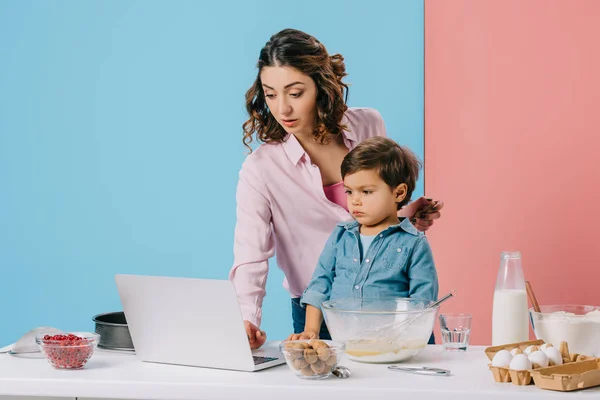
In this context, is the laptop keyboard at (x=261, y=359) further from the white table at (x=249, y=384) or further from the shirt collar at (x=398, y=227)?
the shirt collar at (x=398, y=227)

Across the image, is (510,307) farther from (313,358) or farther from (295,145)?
(295,145)

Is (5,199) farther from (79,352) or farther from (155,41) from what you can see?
(79,352)

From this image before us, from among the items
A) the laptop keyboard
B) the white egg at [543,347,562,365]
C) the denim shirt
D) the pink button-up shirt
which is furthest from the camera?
the pink button-up shirt

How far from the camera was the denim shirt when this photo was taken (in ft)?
6.94

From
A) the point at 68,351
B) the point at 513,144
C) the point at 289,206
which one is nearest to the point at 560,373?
the point at 68,351

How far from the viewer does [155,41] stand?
13.3 ft

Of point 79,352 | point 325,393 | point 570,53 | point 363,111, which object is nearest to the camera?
point 325,393

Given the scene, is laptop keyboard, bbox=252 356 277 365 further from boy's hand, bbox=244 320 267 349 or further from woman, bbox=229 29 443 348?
woman, bbox=229 29 443 348

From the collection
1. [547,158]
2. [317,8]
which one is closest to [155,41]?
[317,8]

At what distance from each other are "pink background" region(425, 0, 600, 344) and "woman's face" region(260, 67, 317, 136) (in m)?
1.44

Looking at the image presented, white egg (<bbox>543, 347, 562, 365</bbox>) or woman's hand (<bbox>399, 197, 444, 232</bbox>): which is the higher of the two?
woman's hand (<bbox>399, 197, 444, 232</bbox>)

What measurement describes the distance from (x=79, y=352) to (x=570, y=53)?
2579mm

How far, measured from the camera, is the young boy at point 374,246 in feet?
6.96

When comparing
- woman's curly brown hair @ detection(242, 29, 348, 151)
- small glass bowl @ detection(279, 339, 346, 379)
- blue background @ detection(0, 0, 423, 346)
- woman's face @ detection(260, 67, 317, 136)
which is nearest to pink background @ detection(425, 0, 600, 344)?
blue background @ detection(0, 0, 423, 346)
